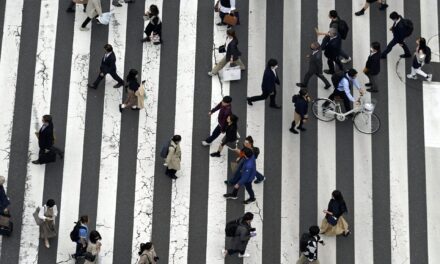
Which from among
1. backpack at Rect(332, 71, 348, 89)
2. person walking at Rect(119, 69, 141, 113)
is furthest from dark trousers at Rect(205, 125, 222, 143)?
backpack at Rect(332, 71, 348, 89)

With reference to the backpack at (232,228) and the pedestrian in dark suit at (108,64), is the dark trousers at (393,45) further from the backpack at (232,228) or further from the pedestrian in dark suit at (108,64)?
the pedestrian in dark suit at (108,64)

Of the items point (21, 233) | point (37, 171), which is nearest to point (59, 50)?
point (37, 171)

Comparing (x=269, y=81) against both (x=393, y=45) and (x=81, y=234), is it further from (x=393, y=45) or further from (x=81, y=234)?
(x=81, y=234)

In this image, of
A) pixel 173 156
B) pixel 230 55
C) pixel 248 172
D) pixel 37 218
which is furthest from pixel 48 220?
pixel 230 55

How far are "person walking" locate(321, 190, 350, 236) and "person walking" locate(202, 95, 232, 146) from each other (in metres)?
3.00

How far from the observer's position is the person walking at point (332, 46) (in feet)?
59.8

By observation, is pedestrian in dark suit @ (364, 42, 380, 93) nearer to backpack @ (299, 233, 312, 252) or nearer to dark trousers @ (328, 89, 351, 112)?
dark trousers @ (328, 89, 351, 112)

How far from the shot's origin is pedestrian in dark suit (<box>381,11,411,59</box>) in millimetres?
18453

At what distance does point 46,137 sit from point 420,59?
934 cm

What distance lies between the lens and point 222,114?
1686cm

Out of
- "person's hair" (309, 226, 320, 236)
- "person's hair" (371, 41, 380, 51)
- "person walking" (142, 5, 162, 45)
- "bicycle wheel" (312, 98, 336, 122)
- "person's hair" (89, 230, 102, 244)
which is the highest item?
"person walking" (142, 5, 162, 45)

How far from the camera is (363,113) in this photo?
1831 centimetres

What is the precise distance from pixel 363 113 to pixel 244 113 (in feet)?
9.73

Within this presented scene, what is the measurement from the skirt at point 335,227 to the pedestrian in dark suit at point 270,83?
3347mm
